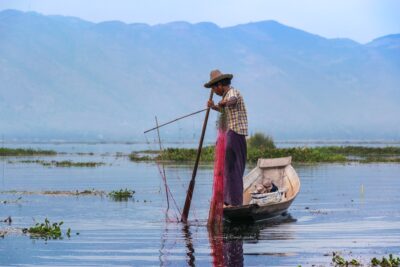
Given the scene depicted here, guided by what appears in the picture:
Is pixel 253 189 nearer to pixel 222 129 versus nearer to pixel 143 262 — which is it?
→ pixel 222 129

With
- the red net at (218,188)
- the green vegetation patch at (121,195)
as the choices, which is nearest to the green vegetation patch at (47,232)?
the red net at (218,188)

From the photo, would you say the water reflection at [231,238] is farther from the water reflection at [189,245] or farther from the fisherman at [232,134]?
the fisherman at [232,134]

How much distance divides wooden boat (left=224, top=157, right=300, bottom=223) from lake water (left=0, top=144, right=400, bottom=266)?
0.92 feet

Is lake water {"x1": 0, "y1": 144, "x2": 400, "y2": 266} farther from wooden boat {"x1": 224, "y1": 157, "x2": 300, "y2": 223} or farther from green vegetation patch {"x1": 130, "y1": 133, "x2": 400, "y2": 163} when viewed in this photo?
green vegetation patch {"x1": 130, "y1": 133, "x2": 400, "y2": 163}

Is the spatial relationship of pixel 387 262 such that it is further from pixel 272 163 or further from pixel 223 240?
pixel 272 163

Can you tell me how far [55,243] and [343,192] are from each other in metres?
13.7

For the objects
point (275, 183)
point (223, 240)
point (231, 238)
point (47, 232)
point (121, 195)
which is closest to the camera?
point (223, 240)

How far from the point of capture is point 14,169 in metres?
42.2

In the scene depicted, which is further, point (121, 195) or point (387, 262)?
point (121, 195)

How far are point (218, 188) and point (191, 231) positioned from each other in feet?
2.85

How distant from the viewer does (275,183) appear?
2288 cm

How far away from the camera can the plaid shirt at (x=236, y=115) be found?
1694cm

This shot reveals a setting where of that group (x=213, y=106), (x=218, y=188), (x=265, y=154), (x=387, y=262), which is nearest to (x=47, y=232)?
(x=218, y=188)

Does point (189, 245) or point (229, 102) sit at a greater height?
point (229, 102)
